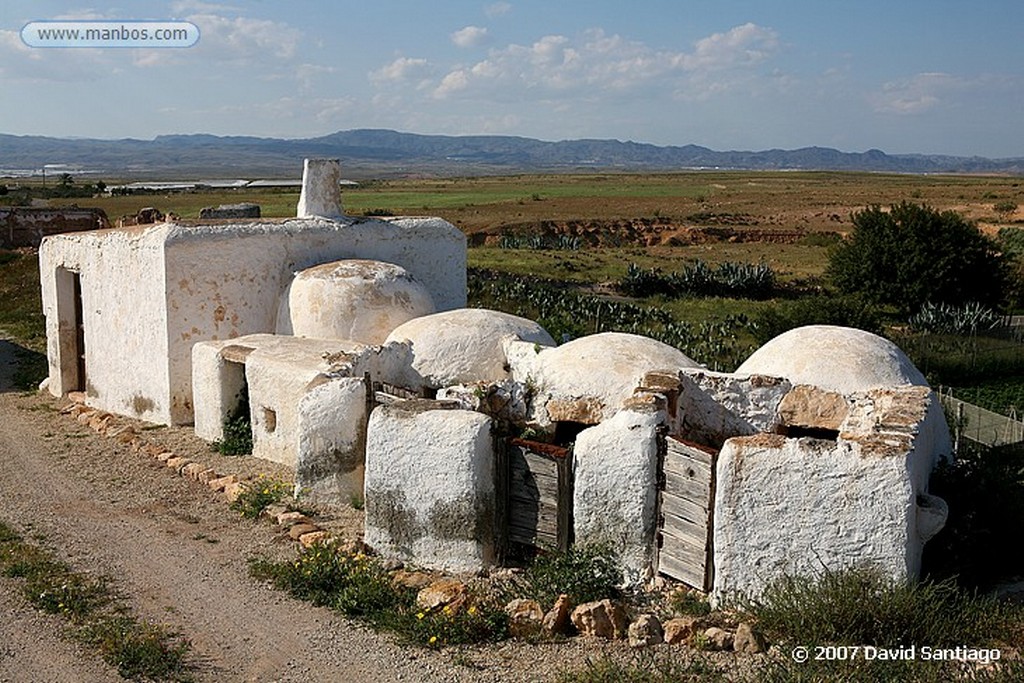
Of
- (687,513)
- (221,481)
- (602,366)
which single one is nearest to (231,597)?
(221,481)

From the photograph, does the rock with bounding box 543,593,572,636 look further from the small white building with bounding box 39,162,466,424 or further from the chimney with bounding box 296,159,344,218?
the chimney with bounding box 296,159,344,218

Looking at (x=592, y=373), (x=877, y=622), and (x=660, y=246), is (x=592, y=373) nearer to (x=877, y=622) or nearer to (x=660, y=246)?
(x=877, y=622)

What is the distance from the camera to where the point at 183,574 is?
8.54m

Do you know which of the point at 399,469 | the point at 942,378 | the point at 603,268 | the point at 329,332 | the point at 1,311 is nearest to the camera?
the point at 399,469

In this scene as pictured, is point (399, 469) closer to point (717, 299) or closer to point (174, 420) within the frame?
point (174, 420)

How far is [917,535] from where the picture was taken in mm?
7078

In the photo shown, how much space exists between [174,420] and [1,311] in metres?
12.8

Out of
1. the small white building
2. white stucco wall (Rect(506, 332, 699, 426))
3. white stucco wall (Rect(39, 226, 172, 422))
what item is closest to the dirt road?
white stucco wall (Rect(39, 226, 172, 422))

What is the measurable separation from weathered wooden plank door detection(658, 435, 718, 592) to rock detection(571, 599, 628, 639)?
2.19ft

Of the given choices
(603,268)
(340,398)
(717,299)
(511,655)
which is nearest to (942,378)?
(717,299)

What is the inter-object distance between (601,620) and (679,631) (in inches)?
21.8

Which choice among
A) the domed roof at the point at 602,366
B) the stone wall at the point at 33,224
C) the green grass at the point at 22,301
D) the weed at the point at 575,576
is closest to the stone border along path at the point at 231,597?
the weed at the point at 575,576

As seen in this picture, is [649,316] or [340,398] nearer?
[340,398]

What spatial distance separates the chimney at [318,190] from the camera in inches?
571
